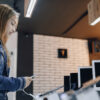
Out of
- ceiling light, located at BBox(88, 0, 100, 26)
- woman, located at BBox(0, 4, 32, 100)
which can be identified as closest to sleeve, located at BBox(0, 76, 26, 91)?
woman, located at BBox(0, 4, 32, 100)

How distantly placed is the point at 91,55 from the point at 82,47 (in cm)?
44

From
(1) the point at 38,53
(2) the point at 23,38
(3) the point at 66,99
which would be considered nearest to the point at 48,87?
(1) the point at 38,53

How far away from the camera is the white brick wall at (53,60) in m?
5.55

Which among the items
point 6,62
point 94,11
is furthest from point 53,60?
point 6,62

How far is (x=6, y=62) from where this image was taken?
2.92 ft

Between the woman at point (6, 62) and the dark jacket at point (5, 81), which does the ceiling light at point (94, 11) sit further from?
the dark jacket at point (5, 81)

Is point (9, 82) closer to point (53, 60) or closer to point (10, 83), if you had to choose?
point (10, 83)

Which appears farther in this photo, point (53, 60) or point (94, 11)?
point (53, 60)

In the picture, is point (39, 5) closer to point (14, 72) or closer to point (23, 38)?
point (23, 38)

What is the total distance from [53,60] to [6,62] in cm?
495

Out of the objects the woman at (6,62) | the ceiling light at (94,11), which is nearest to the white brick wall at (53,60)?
the ceiling light at (94,11)

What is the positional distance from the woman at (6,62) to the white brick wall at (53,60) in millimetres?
4570

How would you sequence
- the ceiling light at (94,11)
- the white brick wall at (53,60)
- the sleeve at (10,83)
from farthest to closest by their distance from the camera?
the white brick wall at (53,60) → the ceiling light at (94,11) → the sleeve at (10,83)

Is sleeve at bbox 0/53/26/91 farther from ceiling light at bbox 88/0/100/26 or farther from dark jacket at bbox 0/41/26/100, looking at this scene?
ceiling light at bbox 88/0/100/26
